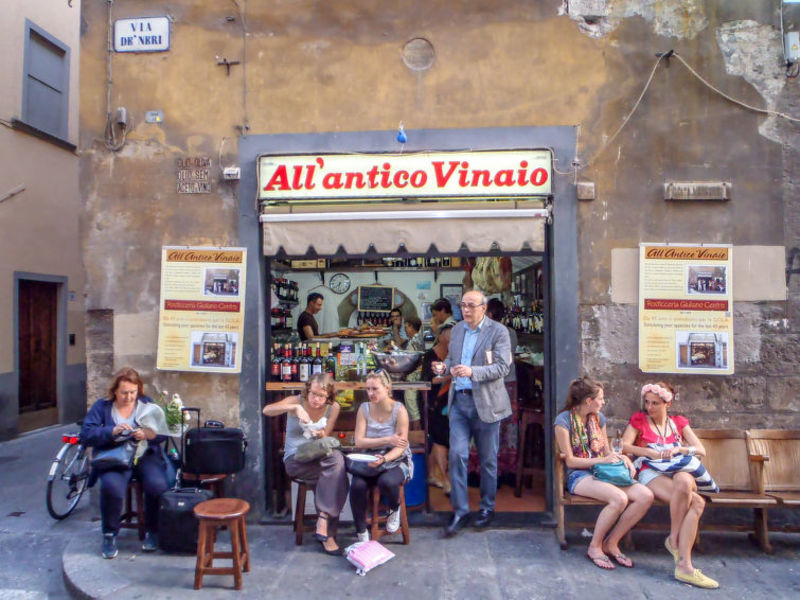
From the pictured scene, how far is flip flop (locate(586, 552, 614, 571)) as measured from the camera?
4.42 m

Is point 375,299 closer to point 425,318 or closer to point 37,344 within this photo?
point 425,318

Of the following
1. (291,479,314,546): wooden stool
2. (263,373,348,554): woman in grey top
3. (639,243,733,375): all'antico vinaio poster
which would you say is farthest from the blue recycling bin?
(639,243,733,375): all'antico vinaio poster

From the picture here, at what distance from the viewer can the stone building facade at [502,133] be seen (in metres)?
5.25

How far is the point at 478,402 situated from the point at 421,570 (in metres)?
1.32

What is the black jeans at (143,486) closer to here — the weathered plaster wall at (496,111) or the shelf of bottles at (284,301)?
the weathered plaster wall at (496,111)

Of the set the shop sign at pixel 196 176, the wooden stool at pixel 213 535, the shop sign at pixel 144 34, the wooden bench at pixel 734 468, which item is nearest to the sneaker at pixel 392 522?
the wooden stool at pixel 213 535

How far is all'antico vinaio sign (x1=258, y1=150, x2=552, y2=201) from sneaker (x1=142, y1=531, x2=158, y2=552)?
2.80m

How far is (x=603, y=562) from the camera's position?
4.45 meters

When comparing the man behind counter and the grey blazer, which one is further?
the man behind counter

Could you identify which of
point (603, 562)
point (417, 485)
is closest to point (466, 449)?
point (417, 485)

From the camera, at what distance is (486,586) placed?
4.20 m

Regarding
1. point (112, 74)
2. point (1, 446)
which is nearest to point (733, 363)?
point (112, 74)

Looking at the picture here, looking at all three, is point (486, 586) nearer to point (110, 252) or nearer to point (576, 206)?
point (576, 206)

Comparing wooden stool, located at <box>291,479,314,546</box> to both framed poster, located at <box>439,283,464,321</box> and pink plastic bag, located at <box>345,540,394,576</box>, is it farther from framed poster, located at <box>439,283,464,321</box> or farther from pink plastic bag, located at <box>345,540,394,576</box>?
framed poster, located at <box>439,283,464,321</box>
